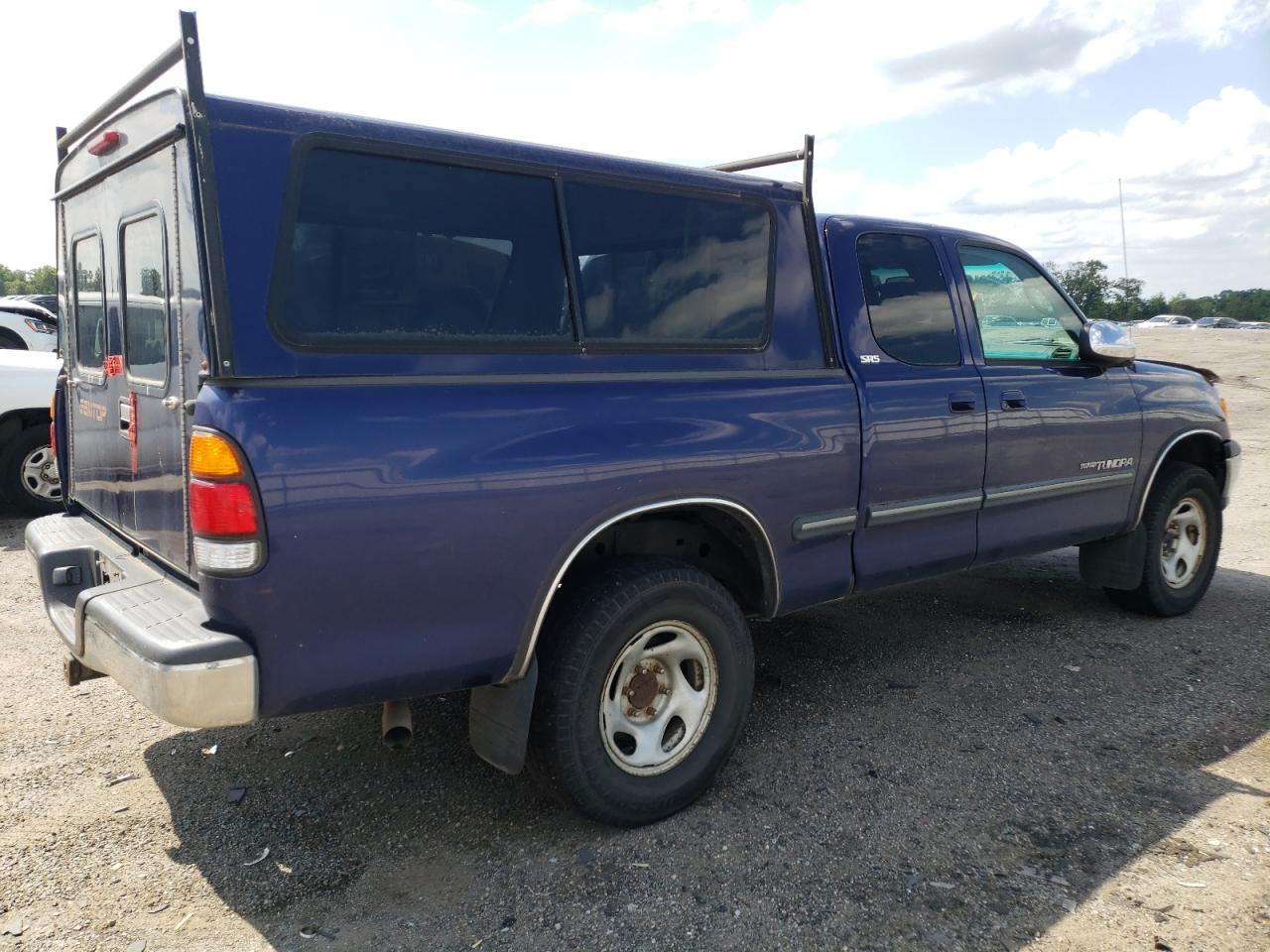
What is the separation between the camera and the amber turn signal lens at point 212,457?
8.17ft

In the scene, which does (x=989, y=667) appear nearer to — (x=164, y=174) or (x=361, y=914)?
(x=361, y=914)

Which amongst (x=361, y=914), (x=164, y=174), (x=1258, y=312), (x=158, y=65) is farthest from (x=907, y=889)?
(x=1258, y=312)

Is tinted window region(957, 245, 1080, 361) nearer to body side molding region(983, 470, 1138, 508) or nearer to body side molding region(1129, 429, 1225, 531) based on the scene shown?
body side molding region(983, 470, 1138, 508)

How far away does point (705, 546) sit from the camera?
12.3ft

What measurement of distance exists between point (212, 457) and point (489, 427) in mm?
722

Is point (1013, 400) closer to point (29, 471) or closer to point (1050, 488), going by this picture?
point (1050, 488)

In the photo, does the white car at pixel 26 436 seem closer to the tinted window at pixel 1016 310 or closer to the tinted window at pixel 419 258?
the tinted window at pixel 419 258

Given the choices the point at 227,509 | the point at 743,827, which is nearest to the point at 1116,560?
the point at 743,827

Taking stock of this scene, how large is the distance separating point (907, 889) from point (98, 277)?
11.0ft

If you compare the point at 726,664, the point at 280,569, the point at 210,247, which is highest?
the point at 210,247

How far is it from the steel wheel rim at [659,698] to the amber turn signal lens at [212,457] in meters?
1.33

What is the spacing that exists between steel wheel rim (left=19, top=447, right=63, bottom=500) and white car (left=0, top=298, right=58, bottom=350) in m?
5.75

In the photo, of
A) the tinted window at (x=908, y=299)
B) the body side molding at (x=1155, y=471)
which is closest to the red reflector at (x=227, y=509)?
the tinted window at (x=908, y=299)

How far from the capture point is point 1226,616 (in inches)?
224
